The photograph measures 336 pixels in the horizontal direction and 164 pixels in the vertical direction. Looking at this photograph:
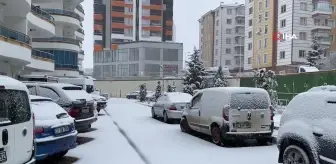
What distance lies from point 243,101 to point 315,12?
1823 inches

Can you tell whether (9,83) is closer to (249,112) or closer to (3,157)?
(3,157)

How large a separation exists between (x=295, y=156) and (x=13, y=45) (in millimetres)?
16624

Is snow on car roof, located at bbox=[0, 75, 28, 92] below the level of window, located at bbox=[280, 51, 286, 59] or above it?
below

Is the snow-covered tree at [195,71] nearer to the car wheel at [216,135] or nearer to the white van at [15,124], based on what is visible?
the car wheel at [216,135]

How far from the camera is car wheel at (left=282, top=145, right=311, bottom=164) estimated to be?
5773 mm

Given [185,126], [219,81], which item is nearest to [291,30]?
[219,81]

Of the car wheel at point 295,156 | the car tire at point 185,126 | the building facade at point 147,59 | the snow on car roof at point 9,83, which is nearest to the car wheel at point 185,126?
the car tire at point 185,126

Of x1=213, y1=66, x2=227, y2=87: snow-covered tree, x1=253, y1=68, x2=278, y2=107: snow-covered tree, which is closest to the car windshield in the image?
x1=253, y1=68, x2=278, y2=107: snow-covered tree

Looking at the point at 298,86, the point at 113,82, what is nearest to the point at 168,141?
the point at 298,86

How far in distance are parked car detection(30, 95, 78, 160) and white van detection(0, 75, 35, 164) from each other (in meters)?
1.27

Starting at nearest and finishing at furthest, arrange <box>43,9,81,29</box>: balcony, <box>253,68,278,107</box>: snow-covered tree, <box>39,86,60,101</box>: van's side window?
<box>39,86,60,101</box>: van's side window → <box>253,68,278,107</box>: snow-covered tree → <box>43,9,81,29</box>: balcony

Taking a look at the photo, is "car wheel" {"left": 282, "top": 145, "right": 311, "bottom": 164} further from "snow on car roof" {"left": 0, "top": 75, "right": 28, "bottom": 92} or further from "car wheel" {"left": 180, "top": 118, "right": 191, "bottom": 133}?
"car wheel" {"left": 180, "top": 118, "right": 191, "bottom": 133}

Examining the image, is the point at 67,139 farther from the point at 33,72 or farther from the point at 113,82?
the point at 113,82

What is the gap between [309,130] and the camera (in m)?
5.71
